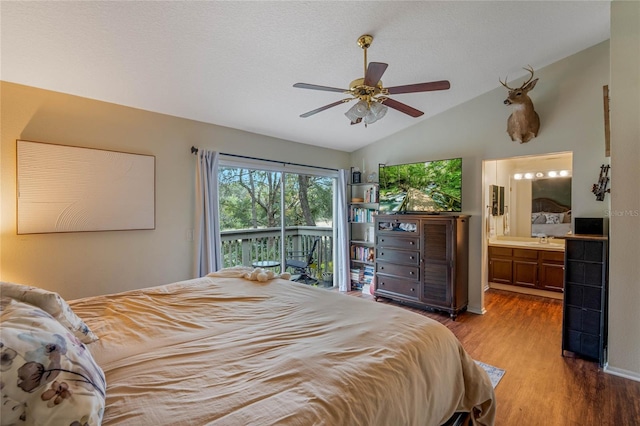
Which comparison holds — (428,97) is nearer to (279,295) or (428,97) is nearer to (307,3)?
(307,3)

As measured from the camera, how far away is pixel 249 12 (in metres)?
2.00

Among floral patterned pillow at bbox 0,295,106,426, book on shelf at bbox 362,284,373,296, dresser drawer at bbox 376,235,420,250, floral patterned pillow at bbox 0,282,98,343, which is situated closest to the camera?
floral patterned pillow at bbox 0,295,106,426

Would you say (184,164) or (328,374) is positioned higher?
(184,164)

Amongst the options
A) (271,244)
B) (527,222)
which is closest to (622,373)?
(527,222)

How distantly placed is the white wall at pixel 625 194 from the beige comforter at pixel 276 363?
5.74 feet

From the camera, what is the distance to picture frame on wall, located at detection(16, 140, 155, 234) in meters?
2.38

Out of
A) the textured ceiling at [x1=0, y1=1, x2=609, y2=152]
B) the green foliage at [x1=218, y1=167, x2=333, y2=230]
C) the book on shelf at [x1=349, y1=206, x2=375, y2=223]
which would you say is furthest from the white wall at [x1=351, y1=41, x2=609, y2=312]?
the green foliage at [x1=218, y1=167, x2=333, y2=230]

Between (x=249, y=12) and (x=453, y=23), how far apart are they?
1.68 meters

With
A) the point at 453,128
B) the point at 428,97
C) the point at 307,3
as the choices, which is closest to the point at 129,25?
the point at 307,3

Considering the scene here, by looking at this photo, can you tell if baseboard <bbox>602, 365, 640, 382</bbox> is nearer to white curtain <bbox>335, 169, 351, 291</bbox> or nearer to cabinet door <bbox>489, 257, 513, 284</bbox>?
cabinet door <bbox>489, 257, 513, 284</bbox>

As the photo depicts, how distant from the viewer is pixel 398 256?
4.17 meters

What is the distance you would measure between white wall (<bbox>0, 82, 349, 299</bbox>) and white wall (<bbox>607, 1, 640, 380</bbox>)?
3.82 metres

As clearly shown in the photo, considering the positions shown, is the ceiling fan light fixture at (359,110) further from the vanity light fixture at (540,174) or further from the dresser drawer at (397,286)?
the vanity light fixture at (540,174)

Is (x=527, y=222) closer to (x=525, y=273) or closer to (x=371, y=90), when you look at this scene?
(x=525, y=273)
